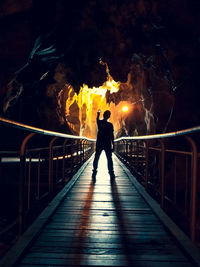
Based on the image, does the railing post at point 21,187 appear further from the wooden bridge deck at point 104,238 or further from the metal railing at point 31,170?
the wooden bridge deck at point 104,238

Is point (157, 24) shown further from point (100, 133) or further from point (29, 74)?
point (100, 133)

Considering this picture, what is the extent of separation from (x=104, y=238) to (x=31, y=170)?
21.4 ft

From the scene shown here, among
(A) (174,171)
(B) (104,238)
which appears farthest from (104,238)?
(A) (174,171)

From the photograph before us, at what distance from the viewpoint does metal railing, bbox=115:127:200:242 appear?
2.47 m

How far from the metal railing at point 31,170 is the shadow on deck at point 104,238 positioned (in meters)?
0.37

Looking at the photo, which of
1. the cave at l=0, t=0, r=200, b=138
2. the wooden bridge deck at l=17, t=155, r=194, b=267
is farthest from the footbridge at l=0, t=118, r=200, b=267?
the cave at l=0, t=0, r=200, b=138

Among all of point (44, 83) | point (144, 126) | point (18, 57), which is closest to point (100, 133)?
point (18, 57)

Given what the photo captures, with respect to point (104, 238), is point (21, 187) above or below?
above

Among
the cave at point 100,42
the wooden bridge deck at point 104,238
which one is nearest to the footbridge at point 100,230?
the wooden bridge deck at point 104,238

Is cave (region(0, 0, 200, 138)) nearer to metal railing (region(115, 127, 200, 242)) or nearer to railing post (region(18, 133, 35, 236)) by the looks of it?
metal railing (region(115, 127, 200, 242))

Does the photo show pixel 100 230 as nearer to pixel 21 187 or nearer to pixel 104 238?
pixel 104 238

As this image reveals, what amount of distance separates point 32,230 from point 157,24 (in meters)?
10.5

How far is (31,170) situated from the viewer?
862 cm

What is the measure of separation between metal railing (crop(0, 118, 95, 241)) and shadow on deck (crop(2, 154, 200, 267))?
374 millimetres
